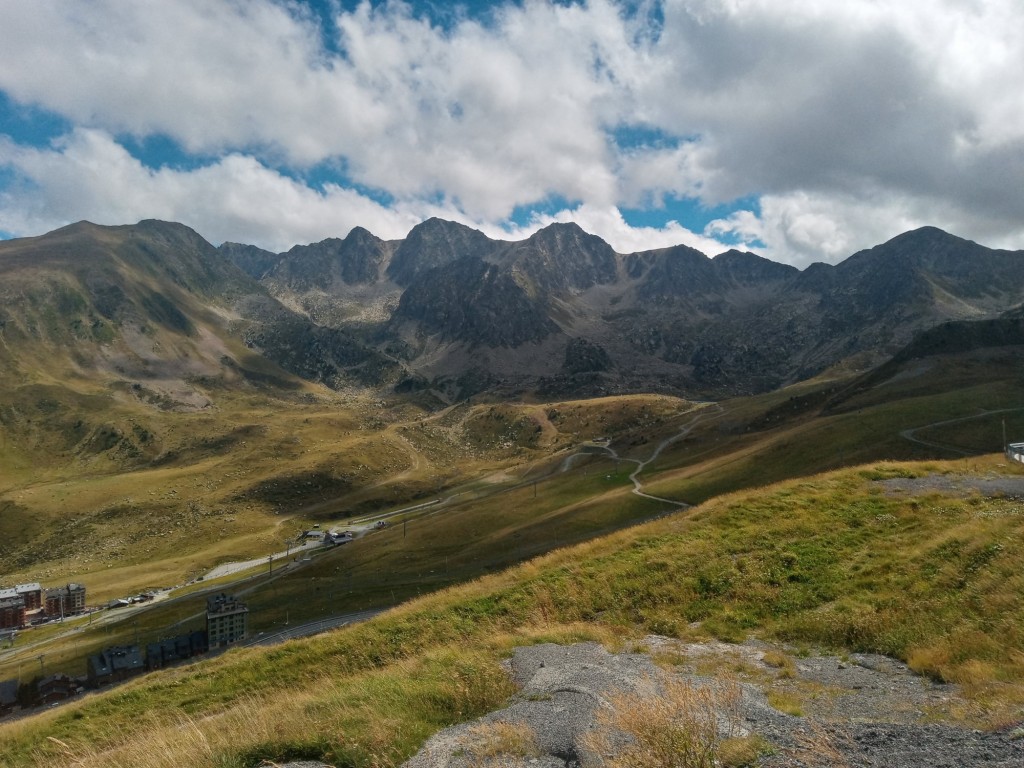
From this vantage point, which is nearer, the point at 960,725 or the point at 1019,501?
the point at 960,725

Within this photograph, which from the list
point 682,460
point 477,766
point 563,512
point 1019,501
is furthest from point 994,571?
point 682,460

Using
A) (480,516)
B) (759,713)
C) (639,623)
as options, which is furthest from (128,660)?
(759,713)

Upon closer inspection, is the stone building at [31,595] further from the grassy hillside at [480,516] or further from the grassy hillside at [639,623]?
the grassy hillside at [639,623]

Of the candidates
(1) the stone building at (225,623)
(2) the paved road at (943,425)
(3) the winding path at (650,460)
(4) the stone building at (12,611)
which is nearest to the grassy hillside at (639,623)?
(2) the paved road at (943,425)

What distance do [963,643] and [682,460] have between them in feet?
406

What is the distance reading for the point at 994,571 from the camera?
18016 mm

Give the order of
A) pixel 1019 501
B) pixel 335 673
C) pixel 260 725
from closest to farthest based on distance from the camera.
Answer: pixel 260 725 → pixel 335 673 → pixel 1019 501

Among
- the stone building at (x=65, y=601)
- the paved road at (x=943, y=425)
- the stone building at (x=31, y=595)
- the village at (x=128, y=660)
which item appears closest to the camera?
the village at (x=128, y=660)

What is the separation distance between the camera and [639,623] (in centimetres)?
2122

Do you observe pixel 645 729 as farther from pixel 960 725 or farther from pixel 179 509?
pixel 179 509

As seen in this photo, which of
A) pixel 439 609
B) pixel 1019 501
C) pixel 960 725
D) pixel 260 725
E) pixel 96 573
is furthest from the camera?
pixel 96 573

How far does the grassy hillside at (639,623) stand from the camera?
11633mm

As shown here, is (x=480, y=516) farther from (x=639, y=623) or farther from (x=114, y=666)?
(x=639, y=623)

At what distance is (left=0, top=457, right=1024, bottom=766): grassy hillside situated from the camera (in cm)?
1163
